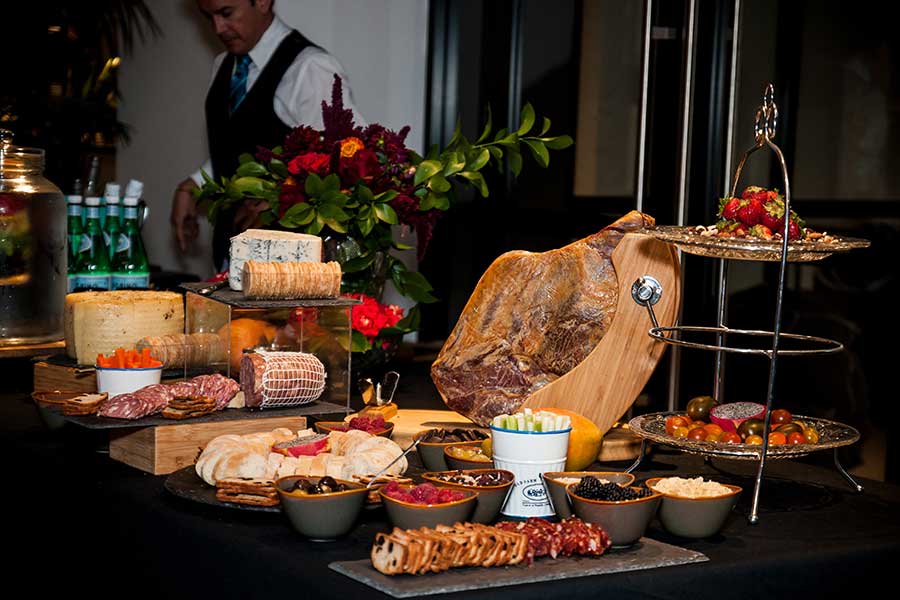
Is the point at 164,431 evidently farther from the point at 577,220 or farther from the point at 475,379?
the point at 577,220

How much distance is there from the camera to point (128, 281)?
2.82 meters

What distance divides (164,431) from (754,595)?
91cm

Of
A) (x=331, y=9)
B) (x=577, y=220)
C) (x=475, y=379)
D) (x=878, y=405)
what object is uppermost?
(x=331, y=9)

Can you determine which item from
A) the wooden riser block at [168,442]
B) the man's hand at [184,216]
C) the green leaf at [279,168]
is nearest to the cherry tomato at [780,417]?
the wooden riser block at [168,442]

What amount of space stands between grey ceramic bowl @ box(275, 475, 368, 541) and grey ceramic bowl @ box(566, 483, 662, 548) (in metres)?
0.28

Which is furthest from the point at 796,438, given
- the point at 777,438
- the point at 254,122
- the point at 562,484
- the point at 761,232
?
the point at 254,122

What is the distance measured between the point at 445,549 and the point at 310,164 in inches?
51.0

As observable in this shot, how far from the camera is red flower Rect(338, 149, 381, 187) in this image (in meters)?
2.47

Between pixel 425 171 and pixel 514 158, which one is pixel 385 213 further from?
pixel 514 158

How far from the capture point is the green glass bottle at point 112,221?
9.15 ft

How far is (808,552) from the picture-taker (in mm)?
1516

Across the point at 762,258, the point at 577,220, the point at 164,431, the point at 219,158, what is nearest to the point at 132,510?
the point at 164,431

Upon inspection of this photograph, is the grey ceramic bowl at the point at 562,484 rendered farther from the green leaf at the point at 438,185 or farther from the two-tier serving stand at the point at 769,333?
the green leaf at the point at 438,185

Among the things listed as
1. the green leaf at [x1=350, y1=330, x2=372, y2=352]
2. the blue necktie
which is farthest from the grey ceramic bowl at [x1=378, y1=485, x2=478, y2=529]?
the blue necktie
